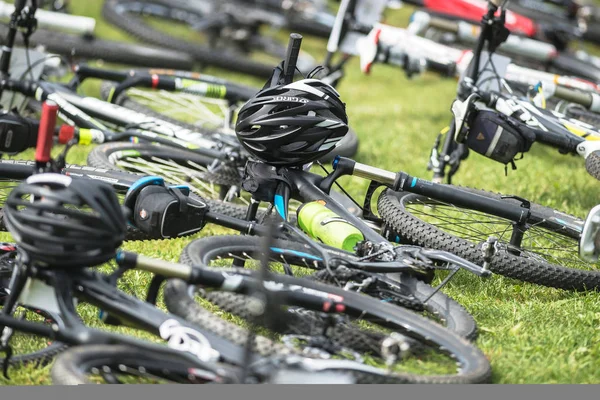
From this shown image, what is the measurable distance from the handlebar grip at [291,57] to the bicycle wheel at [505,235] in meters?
0.96

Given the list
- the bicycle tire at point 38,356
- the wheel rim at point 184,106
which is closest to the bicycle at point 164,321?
the bicycle tire at point 38,356

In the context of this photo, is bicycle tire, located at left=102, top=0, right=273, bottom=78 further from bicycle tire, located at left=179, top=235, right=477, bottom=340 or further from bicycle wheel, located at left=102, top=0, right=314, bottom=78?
bicycle tire, located at left=179, top=235, right=477, bottom=340

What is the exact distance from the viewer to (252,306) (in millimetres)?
4102

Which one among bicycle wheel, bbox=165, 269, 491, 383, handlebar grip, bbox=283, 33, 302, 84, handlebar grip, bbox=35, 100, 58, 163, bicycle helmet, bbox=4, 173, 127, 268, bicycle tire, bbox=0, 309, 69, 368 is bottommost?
bicycle tire, bbox=0, 309, 69, 368

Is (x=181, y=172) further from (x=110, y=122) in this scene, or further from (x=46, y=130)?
(x=46, y=130)

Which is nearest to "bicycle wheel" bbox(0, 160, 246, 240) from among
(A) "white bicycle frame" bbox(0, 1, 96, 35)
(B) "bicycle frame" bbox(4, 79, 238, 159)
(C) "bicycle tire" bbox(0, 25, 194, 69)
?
(B) "bicycle frame" bbox(4, 79, 238, 159)

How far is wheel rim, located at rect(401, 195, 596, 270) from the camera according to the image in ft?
18.6

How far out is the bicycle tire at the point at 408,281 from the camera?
4520 millimetres

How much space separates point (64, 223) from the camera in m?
3.81

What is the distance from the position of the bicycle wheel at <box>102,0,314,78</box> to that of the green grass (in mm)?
240

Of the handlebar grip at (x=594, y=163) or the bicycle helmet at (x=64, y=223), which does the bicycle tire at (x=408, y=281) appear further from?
the handlebar grip at (x=594, y=163)

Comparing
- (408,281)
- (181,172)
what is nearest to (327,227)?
(408,281)

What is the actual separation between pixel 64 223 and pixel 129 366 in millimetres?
633

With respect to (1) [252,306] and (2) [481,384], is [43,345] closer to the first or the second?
(1) [252,306]
